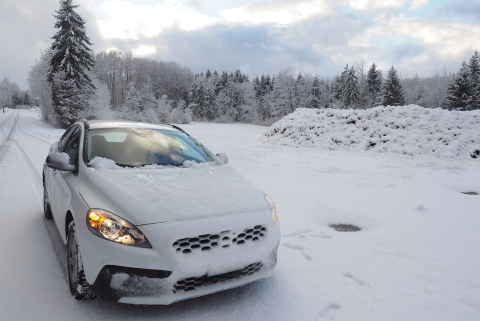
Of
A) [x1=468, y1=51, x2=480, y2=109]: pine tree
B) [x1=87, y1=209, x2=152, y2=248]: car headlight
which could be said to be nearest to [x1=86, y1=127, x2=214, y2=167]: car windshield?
[x1=87, y1=209, x2=152, y2=248]: car headlight

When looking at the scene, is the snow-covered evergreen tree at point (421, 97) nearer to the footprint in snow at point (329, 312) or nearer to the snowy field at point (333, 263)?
the snowy field at point (333, 263)

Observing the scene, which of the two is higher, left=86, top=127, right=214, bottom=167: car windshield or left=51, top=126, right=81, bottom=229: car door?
left=86, top=127, right=214, bottom=167: car windshield

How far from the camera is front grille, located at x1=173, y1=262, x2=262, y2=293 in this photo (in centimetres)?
202

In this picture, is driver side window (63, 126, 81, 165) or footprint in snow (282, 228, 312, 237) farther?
footprint in snow (282, 228, 312, 237)

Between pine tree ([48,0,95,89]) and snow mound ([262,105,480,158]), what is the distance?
2510cm

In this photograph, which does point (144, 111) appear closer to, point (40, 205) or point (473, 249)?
point (40, 205)

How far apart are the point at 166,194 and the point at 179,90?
9088 centimetres

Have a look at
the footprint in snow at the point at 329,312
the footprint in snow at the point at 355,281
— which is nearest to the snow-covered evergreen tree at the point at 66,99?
the footprint in snow at the point at 355,281

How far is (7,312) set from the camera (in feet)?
7.46

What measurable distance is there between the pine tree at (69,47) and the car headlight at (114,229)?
33.2m

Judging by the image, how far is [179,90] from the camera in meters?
88.8

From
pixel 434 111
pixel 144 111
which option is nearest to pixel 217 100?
pixel 144 111

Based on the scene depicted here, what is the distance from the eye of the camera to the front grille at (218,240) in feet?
6.63

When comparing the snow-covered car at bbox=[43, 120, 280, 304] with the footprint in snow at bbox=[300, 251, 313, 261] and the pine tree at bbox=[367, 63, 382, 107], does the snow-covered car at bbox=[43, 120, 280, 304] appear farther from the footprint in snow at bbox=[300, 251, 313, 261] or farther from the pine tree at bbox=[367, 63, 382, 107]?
the pine tree at bbox=[367, 63, 382, 107]
